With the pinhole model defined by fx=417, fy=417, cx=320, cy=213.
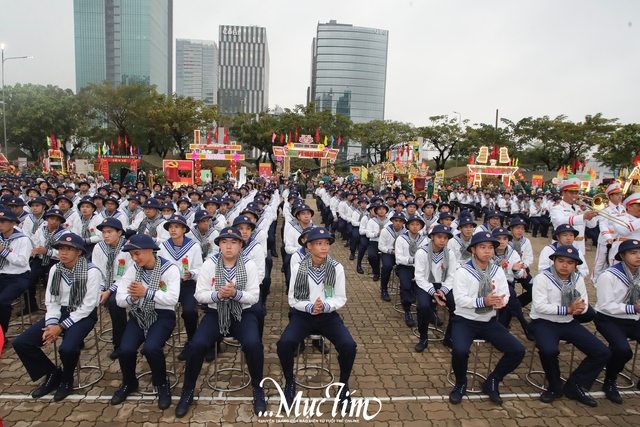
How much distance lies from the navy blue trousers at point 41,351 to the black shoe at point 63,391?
4 centimetres

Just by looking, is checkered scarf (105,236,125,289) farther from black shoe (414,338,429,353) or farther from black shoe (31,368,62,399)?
black shoe (414,338,429,353)

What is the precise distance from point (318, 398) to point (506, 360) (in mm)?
1938

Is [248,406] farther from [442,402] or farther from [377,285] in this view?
[377,285]

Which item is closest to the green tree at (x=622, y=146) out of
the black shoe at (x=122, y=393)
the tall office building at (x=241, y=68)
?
the black shoe at (x=122, y=393)

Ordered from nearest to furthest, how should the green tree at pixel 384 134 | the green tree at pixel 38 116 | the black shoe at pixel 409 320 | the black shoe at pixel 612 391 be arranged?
the black shoe at pixel 612 391 → the black shoe at pixel 409 320 → the green tree at pixel 38 116 → the green tree at pixel 384 134

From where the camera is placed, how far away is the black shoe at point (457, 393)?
13.8 ft

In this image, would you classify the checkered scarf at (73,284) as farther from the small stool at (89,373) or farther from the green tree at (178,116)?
the green tree at (178,116)

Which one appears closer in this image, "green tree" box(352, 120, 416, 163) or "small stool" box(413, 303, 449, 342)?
"small stool" box(413, 303, 449, 342)

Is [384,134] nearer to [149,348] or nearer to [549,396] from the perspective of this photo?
[549,396]

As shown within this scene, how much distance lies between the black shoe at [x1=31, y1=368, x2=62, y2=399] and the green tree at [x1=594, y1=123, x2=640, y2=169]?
3931 cm

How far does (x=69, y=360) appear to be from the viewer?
13.3 ft

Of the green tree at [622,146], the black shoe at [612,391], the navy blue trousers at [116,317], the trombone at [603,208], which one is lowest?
the black shoe at [612,391]

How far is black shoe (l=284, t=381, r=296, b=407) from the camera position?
4.12m

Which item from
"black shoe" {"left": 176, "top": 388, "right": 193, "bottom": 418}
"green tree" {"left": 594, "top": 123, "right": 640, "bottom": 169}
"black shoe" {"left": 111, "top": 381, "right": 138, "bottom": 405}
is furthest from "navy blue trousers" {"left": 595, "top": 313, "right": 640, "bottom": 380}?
"green tree" {"left": 594, "top": 123, "right": 640, "bottom": 169}
